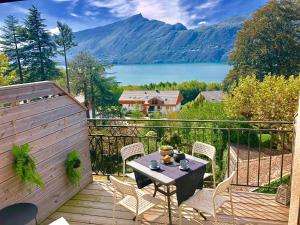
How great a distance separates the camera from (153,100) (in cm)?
3831

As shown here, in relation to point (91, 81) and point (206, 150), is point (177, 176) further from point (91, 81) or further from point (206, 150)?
point (91, 81)

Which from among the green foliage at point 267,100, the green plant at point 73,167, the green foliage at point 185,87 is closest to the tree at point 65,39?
the green foliage at point 185,87

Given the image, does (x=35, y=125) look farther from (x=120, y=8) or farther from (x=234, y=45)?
(x=120, y=8)

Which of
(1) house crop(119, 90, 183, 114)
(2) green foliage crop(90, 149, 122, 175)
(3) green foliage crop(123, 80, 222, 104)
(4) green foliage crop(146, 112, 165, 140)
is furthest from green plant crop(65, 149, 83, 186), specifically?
(3) green foliage crop(123, 80, 222, 104)

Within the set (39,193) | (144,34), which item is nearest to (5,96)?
(39,193)

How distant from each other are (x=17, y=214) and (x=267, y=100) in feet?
38.2

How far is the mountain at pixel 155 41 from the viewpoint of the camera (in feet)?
121

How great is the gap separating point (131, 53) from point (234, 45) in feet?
77.8

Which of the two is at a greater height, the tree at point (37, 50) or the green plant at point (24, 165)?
the tree at point (37, 50)

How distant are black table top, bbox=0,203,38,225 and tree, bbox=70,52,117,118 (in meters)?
27.0

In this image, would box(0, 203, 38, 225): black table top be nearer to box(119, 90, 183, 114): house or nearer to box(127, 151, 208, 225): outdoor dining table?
box(127, 151, 208, 225): outdoor dining table

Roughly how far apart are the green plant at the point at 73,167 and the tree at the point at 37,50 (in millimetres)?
23683

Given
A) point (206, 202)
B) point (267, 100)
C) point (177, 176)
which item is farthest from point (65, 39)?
point (206, 202)

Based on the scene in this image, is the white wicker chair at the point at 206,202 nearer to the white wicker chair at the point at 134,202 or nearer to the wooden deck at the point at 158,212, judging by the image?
the white wicker chair at the point at 134,202
